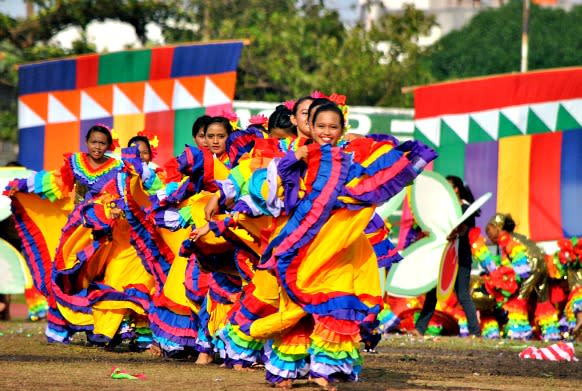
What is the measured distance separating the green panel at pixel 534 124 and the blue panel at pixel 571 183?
26cm

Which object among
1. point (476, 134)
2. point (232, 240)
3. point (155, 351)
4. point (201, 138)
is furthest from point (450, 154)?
point (232, 240)

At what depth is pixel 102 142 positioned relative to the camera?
38.3 ft

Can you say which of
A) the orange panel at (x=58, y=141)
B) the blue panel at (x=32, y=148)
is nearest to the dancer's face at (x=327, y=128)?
the orange panel at (x=58, y=141)

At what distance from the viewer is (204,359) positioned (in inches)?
404

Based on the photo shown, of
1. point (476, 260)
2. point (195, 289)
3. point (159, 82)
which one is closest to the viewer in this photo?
point (195, 289)

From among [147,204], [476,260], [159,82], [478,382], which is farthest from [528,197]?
[478,382]

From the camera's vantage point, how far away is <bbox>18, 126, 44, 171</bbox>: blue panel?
18594 mm

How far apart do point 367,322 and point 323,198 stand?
754 millimetres

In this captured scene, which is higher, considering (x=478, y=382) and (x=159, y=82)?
(x=159, y=82)

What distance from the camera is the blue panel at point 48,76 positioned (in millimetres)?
18984

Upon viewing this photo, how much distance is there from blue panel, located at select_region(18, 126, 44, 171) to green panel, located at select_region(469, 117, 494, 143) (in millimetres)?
5482

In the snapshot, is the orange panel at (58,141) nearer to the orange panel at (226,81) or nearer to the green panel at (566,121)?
the orange panel at (226,81)

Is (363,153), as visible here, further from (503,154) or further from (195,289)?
(503,154)

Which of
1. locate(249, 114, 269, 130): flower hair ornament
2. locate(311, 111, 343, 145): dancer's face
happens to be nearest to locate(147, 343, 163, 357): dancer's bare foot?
locate(249, 114, 269, 130): flower hair ornament
